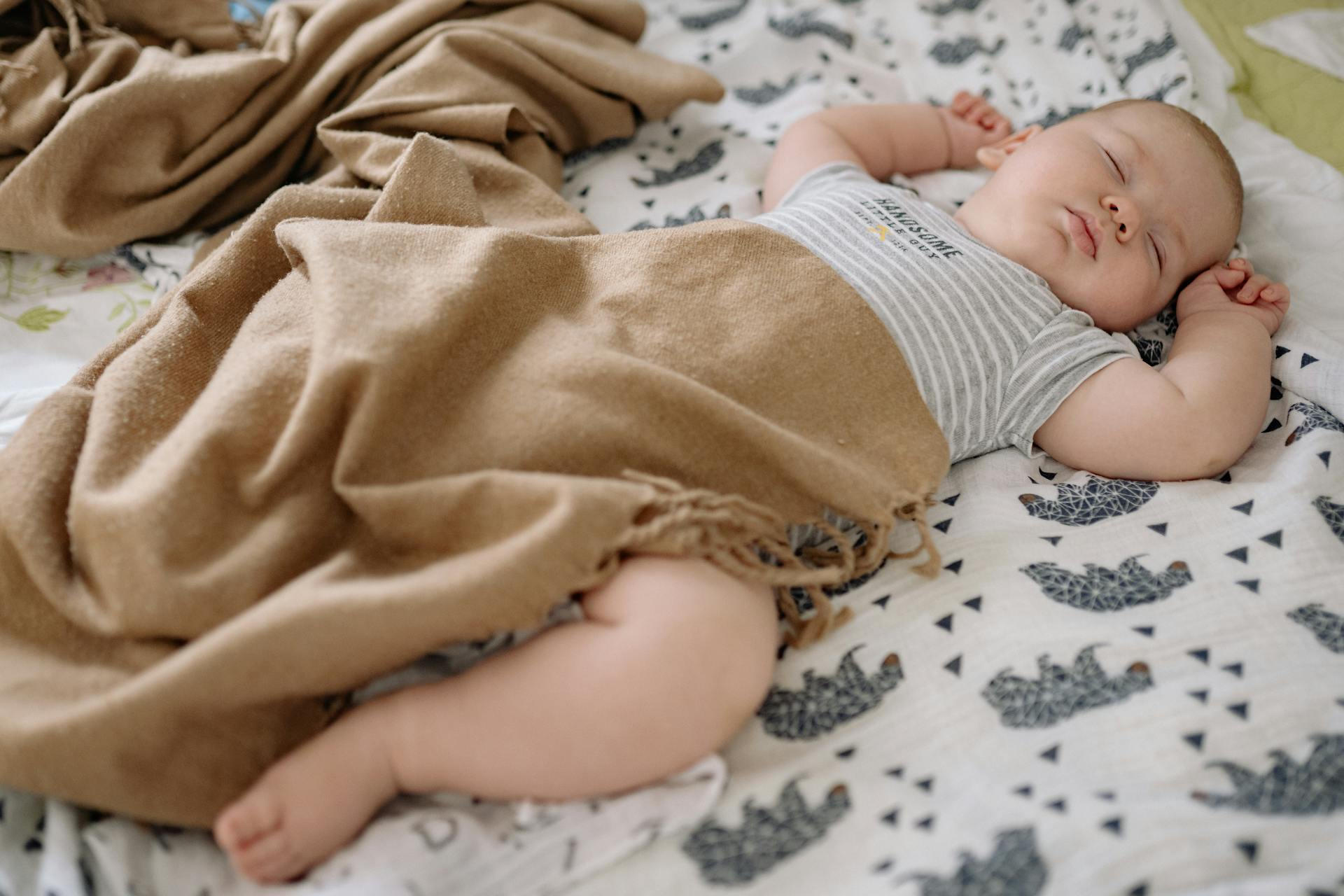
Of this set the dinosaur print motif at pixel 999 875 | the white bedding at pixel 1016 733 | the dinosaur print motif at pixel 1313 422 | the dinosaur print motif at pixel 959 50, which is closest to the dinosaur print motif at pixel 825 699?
the white bedding at pixel 1016 733

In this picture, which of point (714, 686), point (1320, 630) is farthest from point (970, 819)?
point (1320, 630)

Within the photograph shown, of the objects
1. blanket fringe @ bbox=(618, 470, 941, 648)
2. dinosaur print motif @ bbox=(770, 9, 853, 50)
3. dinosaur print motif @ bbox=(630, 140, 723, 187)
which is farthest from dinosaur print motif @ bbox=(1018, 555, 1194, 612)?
dinosaur print motif @ bbox=(770, 9, 853, 50)

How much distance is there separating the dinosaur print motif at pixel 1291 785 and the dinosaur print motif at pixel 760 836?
28 centimetres

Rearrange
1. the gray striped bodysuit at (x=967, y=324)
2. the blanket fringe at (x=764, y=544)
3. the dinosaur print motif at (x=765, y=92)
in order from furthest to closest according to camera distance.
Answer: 1. the dinosaur print motif at (x=765, y=92)
2. the gray striped bodysuit at (x=967, y=324)
3. the blanket fringe at (x=764, y=544)

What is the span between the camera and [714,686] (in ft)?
2.49

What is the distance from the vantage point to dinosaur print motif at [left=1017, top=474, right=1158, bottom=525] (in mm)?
976

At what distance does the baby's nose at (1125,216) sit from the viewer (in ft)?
3.63

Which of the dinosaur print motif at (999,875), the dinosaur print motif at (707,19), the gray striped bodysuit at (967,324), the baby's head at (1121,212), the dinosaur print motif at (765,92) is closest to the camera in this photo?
the dinosaur print motif at (999,875)

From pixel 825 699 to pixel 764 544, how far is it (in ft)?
0.47

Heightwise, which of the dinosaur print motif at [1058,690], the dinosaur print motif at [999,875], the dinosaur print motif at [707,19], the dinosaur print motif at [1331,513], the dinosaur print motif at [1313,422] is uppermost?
the dinosaur print motif at [707,19]

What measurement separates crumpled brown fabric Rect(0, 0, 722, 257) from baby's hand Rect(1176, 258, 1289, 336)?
2.35 feet

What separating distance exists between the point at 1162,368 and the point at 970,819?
0.60 m

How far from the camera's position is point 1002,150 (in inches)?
52.0

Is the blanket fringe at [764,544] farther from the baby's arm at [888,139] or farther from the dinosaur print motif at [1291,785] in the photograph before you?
the baby's arm at [888,139]
